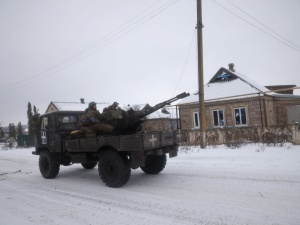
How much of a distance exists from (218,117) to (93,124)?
16.8 m

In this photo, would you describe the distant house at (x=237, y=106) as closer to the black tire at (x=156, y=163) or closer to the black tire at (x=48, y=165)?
the black tire at (x=156, y=163)

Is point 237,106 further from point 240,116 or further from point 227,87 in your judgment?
point 227,87

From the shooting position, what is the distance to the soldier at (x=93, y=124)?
669 centimetres

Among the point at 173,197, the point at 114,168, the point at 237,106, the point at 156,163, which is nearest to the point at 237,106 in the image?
the point at 237,106

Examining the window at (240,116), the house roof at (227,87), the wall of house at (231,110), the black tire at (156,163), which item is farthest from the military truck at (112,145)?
the house roof at (227,87)

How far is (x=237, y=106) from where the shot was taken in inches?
832

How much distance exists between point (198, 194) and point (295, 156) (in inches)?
186

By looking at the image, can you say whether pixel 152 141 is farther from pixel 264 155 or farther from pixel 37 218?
pixel 264 155

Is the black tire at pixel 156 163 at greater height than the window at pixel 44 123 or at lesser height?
lesser

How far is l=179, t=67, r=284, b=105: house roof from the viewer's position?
21.8 m

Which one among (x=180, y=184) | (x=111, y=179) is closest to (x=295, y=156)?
(x=180, y=184)

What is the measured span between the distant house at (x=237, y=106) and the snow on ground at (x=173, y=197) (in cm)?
1279

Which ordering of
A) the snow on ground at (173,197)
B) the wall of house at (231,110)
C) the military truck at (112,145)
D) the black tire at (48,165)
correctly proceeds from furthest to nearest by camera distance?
1. the wall of house at (231,110)
2. the black tire at (48,165)
3. the military truck at (112,145)
4. the snow on ground at (173,197)

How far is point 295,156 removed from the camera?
26.7 ft
